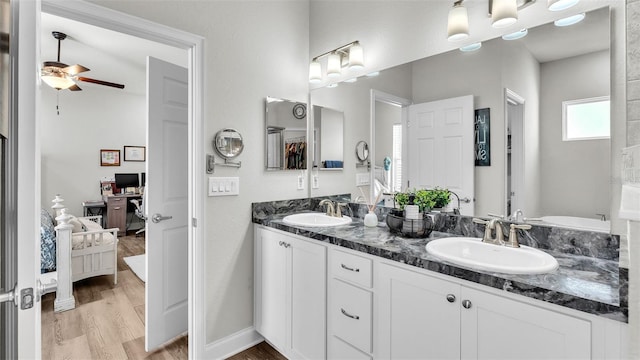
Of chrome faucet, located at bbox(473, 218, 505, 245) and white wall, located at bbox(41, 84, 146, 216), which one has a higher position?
white wall, located at bbox(41, 84, 146, 216)

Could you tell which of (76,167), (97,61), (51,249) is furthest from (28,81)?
(76,167)

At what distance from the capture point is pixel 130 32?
172cm

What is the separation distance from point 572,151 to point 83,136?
7028mm

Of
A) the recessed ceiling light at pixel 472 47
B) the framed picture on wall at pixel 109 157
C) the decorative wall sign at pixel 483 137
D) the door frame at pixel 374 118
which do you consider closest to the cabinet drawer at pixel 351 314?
the door frame at pixel 374 118

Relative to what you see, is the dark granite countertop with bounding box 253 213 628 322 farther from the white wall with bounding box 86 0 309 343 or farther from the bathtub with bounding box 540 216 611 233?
the white wall with bounding box 86 0 309 343

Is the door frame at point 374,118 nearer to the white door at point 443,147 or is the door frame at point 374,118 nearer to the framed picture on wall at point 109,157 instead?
the white door at point 443,147

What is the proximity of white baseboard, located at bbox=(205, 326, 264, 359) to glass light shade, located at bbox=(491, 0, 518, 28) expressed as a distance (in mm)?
2375

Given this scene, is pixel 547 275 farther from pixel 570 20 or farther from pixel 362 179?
pixel 362 179

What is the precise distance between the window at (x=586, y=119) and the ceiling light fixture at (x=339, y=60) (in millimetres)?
1243

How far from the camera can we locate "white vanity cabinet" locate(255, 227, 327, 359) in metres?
1.76

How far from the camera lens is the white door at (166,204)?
6.77ft

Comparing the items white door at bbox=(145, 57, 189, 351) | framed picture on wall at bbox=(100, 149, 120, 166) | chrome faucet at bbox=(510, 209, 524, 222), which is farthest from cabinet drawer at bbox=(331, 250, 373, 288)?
framed picture on wall at bbox=(100, 149, 120, 166)

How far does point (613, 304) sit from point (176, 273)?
7.58 feet

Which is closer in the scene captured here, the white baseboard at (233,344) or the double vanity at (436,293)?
the double vanity at (436,293)
